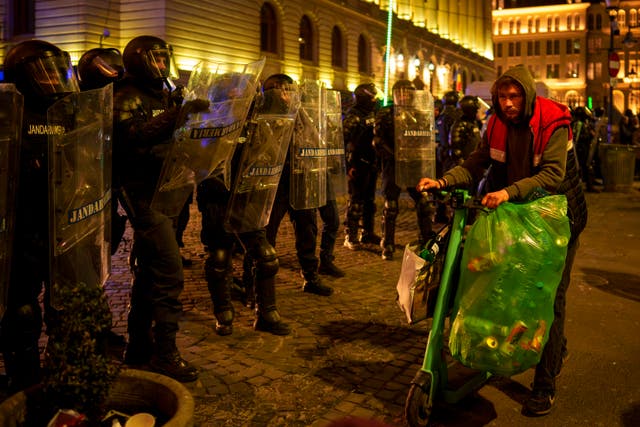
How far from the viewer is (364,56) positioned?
134 feet

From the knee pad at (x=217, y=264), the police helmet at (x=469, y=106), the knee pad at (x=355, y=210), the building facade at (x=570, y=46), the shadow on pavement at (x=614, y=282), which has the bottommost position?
the shadow on pavement at (x=614, y=282)

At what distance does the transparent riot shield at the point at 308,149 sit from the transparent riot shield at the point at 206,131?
1447mm

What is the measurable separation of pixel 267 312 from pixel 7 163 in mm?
2688

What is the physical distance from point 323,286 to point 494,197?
327 centimetres

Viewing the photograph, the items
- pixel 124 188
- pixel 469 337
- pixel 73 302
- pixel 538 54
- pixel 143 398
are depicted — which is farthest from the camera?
pixel 538 54

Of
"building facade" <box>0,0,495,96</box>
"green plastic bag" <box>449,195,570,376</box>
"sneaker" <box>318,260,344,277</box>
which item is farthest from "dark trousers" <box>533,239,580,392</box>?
"building facade" <box>0,0,495,96</box>

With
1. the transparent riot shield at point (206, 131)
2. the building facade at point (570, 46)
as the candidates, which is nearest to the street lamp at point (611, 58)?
the transparent riot shield at point (206, 131)

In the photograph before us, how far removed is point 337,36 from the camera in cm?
3803

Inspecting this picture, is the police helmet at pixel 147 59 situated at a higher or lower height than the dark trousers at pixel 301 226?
higher

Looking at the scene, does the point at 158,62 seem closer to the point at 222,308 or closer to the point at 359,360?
the point at 222,308

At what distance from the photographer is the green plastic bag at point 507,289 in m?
3.25

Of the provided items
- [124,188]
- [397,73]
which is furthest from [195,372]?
[397,73]

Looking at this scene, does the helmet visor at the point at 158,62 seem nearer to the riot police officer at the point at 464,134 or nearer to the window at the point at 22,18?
the riot police officer at the point at 464,134

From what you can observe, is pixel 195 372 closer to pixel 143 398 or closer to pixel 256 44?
pixel 143 398
